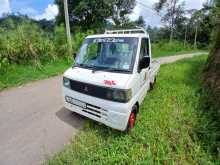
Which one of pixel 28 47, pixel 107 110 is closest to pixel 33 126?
pixel 107 110

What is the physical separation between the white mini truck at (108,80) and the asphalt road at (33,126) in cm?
57

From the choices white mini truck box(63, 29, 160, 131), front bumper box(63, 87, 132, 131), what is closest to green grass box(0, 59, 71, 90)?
white mini truck box(63, 29, 160, 131)

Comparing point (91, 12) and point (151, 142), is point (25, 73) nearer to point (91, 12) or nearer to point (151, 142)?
point (151, 142)

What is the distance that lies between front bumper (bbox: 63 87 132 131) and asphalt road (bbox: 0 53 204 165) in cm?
68

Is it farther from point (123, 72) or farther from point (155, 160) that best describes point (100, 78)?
point (155, 160)

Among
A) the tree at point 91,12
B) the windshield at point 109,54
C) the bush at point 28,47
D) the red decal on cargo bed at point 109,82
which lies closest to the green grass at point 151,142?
the red decal on cargo bed at point 109,82

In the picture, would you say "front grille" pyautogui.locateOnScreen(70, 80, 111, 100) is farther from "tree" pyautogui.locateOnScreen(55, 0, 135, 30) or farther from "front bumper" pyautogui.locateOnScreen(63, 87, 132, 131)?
"tree" pyautogui.locateOnScreen(55, 0, 135, 30)

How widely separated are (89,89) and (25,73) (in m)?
5.58

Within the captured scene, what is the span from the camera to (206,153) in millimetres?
3062

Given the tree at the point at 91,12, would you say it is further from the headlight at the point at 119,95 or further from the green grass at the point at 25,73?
the headlight at the point at 119,95

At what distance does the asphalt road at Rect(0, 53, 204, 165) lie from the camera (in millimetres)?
3062

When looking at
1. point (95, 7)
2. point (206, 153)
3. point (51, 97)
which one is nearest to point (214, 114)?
point (206, 153)

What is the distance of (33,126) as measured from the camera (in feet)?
12.8

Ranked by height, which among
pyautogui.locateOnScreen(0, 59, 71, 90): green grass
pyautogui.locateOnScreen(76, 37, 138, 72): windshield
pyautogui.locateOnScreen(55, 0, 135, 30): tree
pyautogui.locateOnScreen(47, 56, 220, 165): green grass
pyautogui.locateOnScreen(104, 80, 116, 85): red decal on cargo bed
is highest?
pyautogui.locateOnScreen(55, 0, 135, 30): tree
